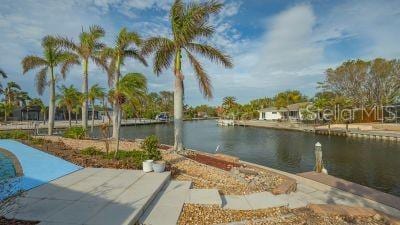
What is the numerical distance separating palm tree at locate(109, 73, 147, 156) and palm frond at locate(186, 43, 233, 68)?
296 centimetres

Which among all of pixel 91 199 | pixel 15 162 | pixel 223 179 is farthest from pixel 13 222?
pixel 15 162

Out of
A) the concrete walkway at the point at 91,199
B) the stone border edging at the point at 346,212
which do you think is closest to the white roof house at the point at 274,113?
the stone border edging at the point at 346,212

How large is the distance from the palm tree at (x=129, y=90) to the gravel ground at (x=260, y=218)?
6.07m

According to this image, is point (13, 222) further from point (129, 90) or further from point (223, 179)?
point (129, 90)

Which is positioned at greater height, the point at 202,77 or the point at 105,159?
the point at 202,77

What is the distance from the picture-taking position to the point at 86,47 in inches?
826

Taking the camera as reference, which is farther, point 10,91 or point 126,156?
point 10,91

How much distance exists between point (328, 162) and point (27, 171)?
1979 centimetres

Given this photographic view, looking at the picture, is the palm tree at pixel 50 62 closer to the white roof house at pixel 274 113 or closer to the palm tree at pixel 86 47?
the palm tree at pixel 86 47

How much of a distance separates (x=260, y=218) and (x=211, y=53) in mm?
9593

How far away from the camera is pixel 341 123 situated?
5322 cm

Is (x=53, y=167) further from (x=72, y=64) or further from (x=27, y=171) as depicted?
(x=72, y=64)

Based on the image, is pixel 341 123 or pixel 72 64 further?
pixel 341 123

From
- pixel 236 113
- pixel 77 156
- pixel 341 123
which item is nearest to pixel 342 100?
pixel 341 123
